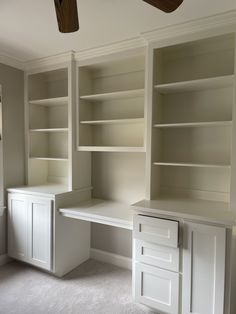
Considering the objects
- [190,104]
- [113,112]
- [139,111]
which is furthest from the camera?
[113,112]

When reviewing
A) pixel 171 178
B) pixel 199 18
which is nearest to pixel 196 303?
pixel 171 178

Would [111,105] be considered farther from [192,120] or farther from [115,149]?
[192,120]

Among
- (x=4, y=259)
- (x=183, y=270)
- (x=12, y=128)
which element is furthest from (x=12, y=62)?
(x=183, y=270)

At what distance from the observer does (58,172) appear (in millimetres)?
3164

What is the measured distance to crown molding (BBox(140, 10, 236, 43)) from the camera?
181 centimetres

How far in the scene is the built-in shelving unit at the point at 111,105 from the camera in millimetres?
2527

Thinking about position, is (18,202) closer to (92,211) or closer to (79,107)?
(92,211)

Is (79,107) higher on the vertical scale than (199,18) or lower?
lower

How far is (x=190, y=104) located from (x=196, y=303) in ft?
5.54

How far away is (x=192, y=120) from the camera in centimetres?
230

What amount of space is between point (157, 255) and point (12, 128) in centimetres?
214

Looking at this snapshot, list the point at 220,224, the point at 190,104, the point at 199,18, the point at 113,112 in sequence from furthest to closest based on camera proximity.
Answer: the point at 113,112 < the point at 190,104 < the point at 199,18 < the point at 220,224

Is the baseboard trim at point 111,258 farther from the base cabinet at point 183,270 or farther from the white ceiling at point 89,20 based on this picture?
the white ceiling at point 89,20

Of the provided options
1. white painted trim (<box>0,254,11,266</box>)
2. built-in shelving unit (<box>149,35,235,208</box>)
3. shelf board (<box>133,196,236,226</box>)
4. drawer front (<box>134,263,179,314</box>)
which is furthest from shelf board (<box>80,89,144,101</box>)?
white painted trim (<box>0,254,11,266</box>)
